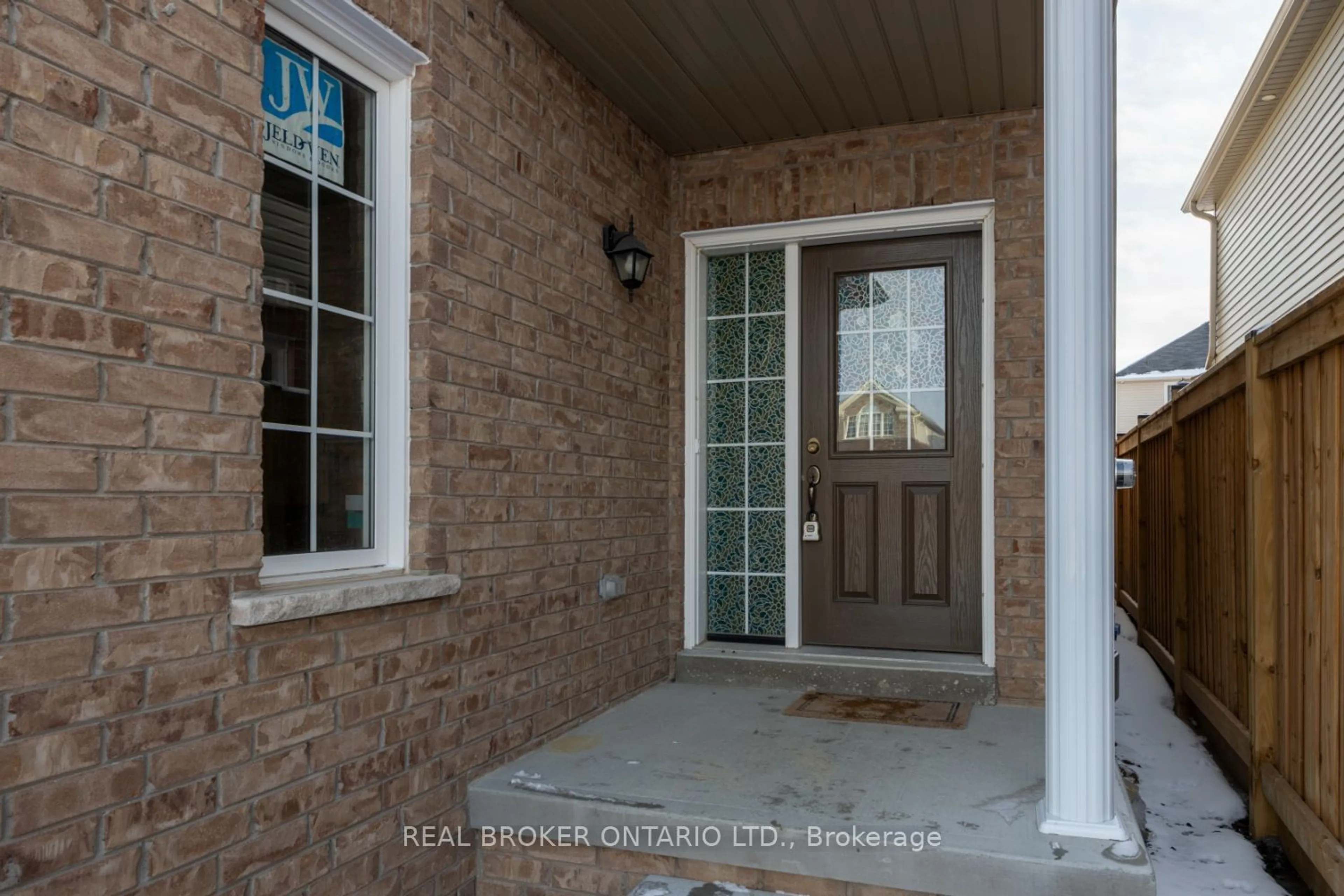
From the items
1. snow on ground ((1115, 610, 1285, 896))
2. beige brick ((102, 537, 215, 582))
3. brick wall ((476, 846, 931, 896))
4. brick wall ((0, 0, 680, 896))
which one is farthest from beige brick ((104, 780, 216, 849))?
snow on ground ((1115, 610, 1285, 896))

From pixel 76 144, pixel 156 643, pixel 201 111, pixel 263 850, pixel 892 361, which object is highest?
pixel 201 111

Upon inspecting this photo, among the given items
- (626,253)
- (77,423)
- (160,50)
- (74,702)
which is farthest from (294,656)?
(626,253)

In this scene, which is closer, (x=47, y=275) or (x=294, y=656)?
(x=47, y=275)

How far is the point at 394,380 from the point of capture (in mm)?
2662

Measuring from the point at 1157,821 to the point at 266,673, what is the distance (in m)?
3.06

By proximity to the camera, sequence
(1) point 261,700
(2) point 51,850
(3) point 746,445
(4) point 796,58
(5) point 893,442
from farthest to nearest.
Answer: (3) point 746,445 → (5) point 893,442 → (4) point 796,58 → (1) point 261,700 → (2) point 51,850

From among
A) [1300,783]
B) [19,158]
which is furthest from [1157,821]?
[19,158]

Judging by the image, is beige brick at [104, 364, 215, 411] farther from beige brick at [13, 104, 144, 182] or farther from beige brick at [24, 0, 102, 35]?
beige brick at [24, 0, 102, 35]

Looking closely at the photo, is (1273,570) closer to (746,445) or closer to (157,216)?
(746,445)

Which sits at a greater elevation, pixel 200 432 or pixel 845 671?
pixel 200 432

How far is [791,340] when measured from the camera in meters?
4.39

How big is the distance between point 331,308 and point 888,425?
8.67ft

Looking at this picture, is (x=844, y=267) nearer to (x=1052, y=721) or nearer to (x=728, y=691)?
(x=728, y=691)

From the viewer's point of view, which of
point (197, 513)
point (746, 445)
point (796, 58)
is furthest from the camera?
point (746, 445)
